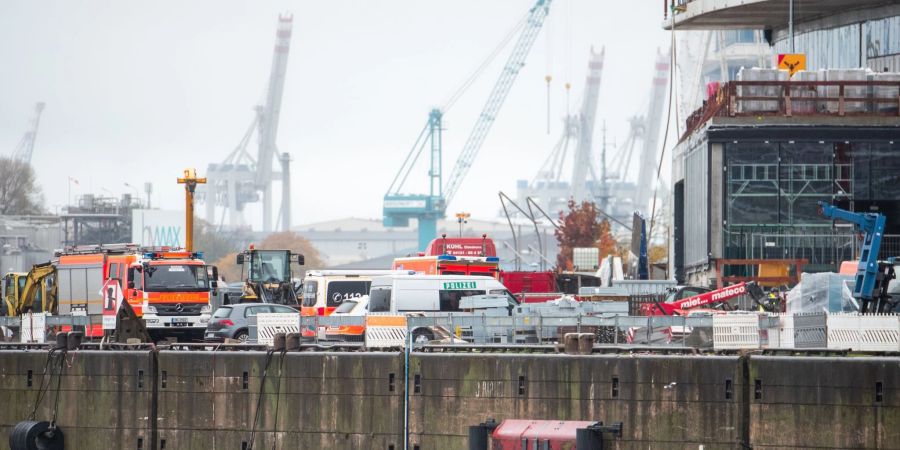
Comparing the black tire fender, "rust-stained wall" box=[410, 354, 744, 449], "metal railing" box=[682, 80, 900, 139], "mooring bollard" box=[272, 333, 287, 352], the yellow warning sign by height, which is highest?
the yellow warning sign

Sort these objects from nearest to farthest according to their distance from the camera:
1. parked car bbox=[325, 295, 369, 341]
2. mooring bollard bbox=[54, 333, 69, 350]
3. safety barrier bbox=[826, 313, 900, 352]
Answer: safety barrier bbox=[826, 313, 900, 352]
mooring bollard bbox=[54, 333, 69, 350]
parked car bbox=[325, 295, 369, 341]

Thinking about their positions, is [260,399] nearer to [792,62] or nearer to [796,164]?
[796,164]

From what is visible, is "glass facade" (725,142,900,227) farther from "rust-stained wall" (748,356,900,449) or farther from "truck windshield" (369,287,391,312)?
"rust-stained wall" (748,356,900,449)

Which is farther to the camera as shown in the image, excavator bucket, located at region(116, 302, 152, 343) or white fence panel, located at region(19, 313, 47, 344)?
white fence panel, located at region(19, 313, 47, 344)

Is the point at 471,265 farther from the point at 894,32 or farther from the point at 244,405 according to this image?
the point at 244,405

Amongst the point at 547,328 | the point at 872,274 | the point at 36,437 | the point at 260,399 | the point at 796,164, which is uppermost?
the point at 796,164

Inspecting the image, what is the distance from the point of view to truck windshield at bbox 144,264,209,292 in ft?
160

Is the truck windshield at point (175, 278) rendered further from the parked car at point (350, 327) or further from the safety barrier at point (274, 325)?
the safety barrier at point (274, 325)

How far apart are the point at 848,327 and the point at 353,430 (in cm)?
784

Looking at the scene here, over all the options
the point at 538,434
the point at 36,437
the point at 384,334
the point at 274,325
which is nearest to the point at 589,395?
the point at 538,434

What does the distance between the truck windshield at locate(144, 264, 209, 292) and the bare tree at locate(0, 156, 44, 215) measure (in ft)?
436

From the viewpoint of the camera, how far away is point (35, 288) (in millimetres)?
52250

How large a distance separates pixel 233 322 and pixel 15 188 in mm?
145573

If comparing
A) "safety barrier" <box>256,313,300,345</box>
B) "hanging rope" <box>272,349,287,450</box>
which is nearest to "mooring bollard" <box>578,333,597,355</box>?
"hanging rope" <box>272,349,287,450</box>
